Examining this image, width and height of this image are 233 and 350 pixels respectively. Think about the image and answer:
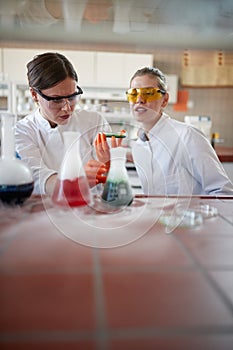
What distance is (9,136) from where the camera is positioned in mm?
Answer: 992

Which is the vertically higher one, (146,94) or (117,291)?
(146,94)

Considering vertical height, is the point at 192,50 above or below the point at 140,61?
above

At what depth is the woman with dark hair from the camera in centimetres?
95

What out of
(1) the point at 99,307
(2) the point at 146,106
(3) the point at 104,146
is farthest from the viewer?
(2) the point at 146,106

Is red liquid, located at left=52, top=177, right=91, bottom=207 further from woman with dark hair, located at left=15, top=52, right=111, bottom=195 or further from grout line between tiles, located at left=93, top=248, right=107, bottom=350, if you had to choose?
grout line between tiles, located at left=93, top=248, right=107, bottom=350

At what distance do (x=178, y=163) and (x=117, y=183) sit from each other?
0.58m

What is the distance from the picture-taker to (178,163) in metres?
1.30

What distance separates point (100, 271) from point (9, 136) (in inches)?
26.0

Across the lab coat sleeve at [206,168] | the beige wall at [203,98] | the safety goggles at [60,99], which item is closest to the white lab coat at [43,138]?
the safety goggles at [60,99]

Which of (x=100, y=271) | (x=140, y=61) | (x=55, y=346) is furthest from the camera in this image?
(x=140, y=61)

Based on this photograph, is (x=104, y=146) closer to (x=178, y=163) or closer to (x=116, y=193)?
(x=116, y=193)

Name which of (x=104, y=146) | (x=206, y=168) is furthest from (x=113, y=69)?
(x=104, y=146)

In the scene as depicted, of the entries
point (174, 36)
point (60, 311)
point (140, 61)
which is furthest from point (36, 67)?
point (174, 36)

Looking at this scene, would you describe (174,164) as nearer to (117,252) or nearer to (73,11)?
(117,252)
